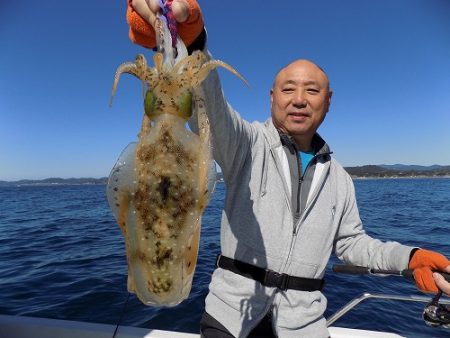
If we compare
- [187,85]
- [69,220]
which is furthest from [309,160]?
[69,220]

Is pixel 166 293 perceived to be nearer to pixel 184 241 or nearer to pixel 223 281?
pixel 184 241

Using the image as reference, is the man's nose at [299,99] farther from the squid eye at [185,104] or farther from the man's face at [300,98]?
the squid eye at [185,104]

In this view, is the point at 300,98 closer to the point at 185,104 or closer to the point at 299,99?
the point at 299,99

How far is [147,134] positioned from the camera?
1.87 meters

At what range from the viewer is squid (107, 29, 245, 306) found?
181 cm

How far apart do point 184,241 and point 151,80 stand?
39.0 inches

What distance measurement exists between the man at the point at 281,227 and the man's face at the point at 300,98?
10 mm

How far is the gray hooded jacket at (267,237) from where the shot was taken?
8.98 feet

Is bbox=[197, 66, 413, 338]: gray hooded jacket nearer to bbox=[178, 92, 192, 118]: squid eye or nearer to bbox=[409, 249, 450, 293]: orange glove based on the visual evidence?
bbox=[409, 249, 450, 293]: orange glove

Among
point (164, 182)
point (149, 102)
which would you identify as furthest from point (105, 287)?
point (149, 102)

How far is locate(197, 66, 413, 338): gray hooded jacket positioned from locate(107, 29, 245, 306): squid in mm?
713

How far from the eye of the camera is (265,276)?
2.78 meters

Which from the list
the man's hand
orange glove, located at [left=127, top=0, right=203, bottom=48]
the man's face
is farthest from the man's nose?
the man's hand

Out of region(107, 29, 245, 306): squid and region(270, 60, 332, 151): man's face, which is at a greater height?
region(270, 60, 332, 151): man's face
